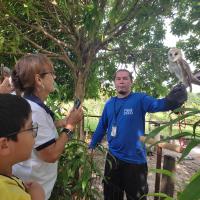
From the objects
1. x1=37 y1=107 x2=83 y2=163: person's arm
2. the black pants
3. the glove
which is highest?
the glove

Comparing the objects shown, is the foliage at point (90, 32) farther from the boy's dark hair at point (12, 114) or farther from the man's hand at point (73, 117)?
the boy's dark hair at point (12, 114)

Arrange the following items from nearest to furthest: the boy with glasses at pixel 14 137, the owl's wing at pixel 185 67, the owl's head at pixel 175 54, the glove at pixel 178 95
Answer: the boy with glasses at pixel 14 137, the owl's wing at pixel 185 67, the owl's head at pixel 175 54, the glove at pixel 178 95

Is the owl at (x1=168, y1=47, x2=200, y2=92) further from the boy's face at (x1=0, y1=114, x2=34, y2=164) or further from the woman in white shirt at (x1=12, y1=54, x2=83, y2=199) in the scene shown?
the boy's face at (x1=0, y1=114, x2=34, y2=164)

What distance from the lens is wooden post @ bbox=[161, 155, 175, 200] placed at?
280cm

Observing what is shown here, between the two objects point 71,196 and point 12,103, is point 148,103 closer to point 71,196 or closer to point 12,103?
point 71,196

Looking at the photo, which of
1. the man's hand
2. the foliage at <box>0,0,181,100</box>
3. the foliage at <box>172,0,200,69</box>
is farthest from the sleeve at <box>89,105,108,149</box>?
the foliage at <box>172,0,200,69</box>

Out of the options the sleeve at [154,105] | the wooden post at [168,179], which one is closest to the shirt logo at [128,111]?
the sleeve at [154,105]

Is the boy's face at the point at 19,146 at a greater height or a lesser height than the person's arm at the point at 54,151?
greater

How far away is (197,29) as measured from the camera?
20.9ft

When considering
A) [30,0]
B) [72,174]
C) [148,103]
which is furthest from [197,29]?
[72,174]

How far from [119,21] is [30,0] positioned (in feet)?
4.62

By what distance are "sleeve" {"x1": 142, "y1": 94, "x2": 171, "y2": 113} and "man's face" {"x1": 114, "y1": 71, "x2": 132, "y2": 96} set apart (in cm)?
18

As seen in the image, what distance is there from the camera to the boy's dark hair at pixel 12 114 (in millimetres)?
1329

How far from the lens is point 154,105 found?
9.84 feet
